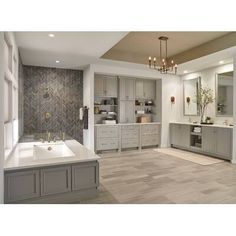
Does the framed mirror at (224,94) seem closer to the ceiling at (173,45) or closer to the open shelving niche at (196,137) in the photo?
the open shelving niche at (196,137)

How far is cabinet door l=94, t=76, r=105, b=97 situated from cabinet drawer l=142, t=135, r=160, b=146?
2001 mm

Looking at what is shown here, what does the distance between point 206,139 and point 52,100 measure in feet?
15.0

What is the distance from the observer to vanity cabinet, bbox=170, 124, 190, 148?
5820mm

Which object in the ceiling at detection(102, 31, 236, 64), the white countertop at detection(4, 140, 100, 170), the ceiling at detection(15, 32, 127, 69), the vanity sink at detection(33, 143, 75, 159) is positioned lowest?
the vanity sink at detection(33, 143, 75, 159)

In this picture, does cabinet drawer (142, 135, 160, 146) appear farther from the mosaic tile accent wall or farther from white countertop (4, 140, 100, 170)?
white countertop (4, 140, 100, 170)

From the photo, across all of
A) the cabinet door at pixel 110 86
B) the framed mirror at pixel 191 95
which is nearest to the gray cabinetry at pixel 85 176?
the cabinet door at pixel 110 86

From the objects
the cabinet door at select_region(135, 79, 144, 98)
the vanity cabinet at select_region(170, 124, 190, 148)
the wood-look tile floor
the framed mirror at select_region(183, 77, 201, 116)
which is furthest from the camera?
the cabinet door at select_region(135, 79, 144, 98)

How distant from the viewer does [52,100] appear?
5602 millimetres

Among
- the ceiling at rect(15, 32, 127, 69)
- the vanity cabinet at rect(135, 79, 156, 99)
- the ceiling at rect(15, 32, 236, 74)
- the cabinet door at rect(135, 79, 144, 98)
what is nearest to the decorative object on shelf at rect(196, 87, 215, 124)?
the ceiling at rect(15, 32, 236, 74)

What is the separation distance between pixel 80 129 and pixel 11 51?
10.9ft

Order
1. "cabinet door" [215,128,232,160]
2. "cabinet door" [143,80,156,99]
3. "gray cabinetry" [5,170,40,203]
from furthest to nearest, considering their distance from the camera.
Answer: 1. "cabinet door" [143,80,156,99]
2. "cabinet door" [215,128,232,160]
3. "gray cabinetry" [5,170,40,203]

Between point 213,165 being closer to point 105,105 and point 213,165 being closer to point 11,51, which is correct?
point 105,105

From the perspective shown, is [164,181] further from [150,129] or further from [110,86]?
[110,86]
